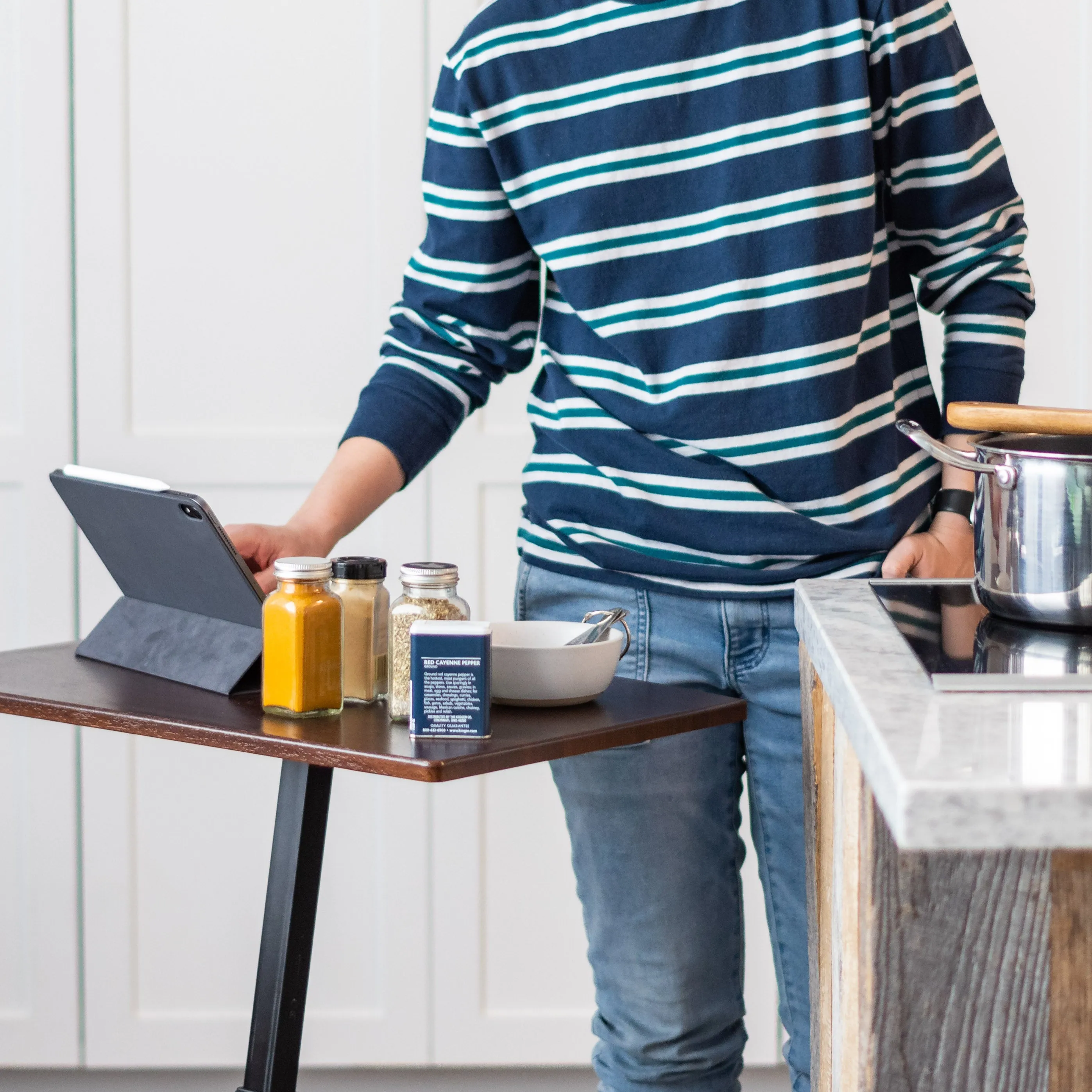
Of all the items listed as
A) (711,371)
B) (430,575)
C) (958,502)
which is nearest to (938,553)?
(958,502)

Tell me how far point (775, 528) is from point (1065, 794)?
2.02 ft

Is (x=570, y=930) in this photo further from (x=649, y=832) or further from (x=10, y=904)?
(x=649, y=832)

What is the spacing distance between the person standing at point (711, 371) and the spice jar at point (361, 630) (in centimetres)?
13

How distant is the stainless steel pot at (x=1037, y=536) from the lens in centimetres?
75

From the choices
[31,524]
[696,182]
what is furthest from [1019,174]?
[31,524]

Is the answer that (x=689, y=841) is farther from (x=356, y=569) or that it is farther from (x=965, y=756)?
(x=965, y=756)

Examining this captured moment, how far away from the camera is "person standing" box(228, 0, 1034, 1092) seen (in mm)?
1090

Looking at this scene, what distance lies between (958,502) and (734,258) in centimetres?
29

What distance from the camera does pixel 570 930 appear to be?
2.11 m

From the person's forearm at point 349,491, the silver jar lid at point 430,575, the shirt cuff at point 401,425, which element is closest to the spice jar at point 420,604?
the silver jar lid at point 430,575

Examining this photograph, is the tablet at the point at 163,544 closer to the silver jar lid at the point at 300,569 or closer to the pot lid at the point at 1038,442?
the silver jar lid at the point at 300,569

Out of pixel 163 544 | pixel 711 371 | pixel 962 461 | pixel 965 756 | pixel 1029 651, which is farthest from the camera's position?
pixel 711 371

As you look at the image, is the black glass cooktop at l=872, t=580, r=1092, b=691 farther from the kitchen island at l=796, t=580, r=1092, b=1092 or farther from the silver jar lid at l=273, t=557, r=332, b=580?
the silver jar lid at l=273, t=557, r=332, b=580

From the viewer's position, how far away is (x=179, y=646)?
974 millimetres
